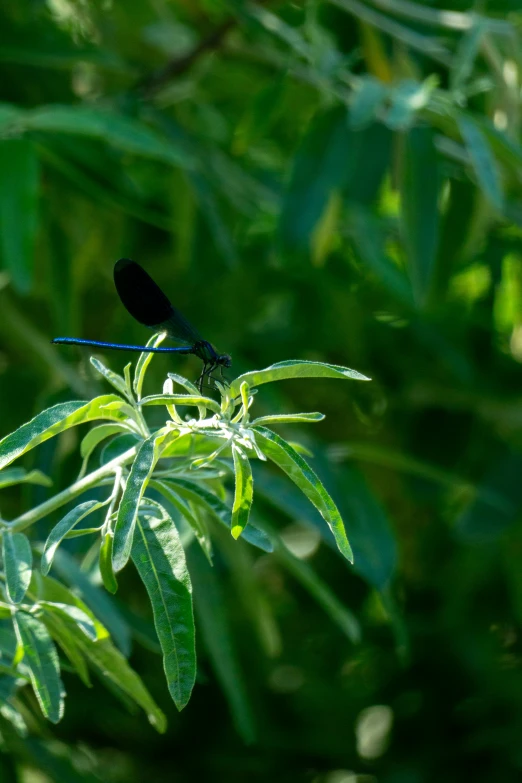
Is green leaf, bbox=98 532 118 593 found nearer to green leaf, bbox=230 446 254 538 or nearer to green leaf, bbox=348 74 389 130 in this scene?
green leaf, bbox=230 446 254 538

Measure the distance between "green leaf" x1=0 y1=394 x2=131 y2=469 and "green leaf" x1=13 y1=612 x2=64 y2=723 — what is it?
0.12 m

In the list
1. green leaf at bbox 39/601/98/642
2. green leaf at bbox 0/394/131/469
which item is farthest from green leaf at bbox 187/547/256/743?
green leaf at bbox 0/394/131/469

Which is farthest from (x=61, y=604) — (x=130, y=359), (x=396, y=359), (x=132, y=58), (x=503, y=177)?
(x=132, y=58)

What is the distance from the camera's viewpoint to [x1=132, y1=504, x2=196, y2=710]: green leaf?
0.57 metres

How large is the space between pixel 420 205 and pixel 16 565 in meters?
0.77

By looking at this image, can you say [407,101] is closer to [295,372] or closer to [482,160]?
[482,160]

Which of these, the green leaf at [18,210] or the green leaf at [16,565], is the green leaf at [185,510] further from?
the green leaf at [18,210]

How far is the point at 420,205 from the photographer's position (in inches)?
48.0

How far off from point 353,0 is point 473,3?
0.19m

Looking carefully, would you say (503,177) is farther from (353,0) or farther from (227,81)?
(227,81)

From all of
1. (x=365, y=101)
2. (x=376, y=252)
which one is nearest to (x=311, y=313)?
(x=376, y=252)

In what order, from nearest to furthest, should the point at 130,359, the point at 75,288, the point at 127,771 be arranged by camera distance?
the point at 130,359, the point at 75,288, the point at 127,771

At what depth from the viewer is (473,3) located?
1439mm

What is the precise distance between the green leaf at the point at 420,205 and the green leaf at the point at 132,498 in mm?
716
